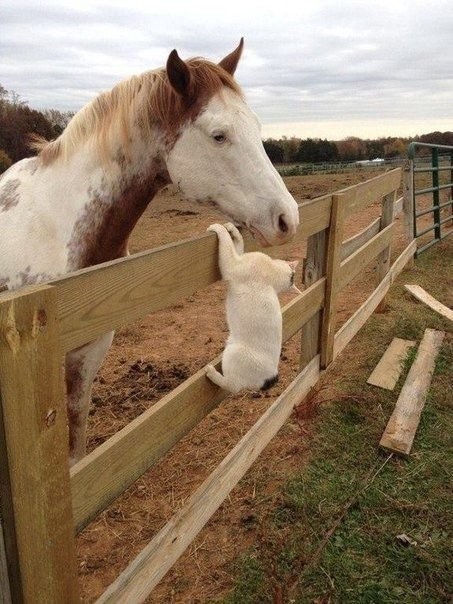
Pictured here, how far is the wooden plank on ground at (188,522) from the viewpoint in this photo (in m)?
1.60

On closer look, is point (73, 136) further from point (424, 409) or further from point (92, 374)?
point (424, 409)

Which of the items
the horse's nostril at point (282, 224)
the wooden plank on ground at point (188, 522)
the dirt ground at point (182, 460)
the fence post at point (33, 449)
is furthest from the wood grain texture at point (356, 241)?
the fence post at point (33, 449)

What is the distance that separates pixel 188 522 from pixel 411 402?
222 centimetres

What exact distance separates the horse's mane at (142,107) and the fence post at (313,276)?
1.25m

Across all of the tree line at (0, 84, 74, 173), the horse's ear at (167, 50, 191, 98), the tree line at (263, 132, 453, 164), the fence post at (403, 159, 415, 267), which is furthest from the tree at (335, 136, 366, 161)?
the horse's ear at (167, 50, 191, 98)

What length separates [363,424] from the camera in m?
3.45

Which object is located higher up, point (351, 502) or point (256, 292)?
point (256, 292)

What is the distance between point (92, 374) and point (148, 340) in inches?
102

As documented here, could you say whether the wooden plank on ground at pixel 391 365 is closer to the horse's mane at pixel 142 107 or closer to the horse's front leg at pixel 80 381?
the horse's front leg at pixel 80 381

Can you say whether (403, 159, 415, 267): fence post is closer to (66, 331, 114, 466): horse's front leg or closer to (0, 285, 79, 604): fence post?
(66, 331, 114, 466): horse's front leg

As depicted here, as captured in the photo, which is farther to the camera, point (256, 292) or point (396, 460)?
point (396, 460)

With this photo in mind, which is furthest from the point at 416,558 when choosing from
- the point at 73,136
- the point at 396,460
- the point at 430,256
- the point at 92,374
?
the point at 430,256

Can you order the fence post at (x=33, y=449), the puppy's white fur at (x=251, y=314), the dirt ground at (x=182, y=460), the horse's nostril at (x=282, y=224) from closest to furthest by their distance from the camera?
the fence post at (x=33, y=449) < the puppy's white fur at (x=251, y=314) < the horse's nostril at (x=282, y=224) < the dirt ground at (x=182, y=460)

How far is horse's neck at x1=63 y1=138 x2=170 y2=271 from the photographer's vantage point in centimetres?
217
